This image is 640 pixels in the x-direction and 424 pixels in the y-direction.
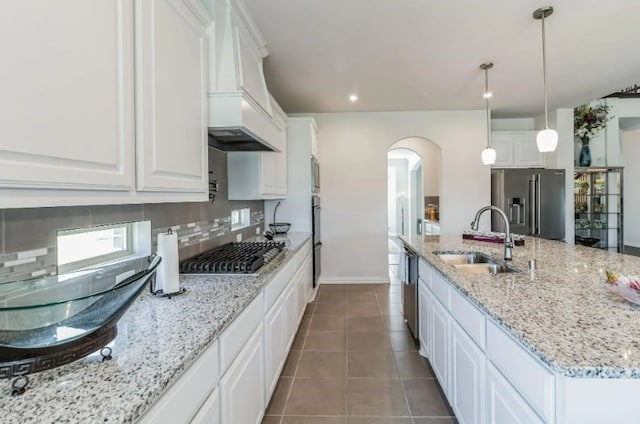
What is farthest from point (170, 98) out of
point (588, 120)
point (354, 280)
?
point (588, 120)

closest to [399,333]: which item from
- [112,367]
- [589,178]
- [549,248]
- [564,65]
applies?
[549,248]

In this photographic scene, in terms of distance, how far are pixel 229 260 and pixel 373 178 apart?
3528mm

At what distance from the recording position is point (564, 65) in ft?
11.5

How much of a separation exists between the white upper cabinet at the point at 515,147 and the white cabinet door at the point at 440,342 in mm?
3866

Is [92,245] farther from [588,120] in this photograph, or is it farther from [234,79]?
[588,120]

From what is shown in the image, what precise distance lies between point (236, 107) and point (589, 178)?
6.53m

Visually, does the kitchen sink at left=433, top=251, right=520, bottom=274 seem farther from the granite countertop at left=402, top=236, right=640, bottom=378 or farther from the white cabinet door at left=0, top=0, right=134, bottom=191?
the white cabinet door at left=0, top=0, right=134, bottom=191

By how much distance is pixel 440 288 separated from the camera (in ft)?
7.11

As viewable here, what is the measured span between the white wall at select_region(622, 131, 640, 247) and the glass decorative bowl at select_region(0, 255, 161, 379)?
919 centimetres

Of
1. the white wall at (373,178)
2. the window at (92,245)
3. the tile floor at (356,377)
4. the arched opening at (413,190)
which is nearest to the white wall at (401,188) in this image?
the arched opening at (413,190)

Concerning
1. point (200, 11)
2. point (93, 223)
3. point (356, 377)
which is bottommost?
point (356, 377)

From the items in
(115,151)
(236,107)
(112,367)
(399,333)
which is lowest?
(399,333)

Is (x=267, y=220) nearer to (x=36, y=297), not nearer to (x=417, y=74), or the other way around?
(x=417, y=74)

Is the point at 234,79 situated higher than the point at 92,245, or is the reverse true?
the point at 234,79
